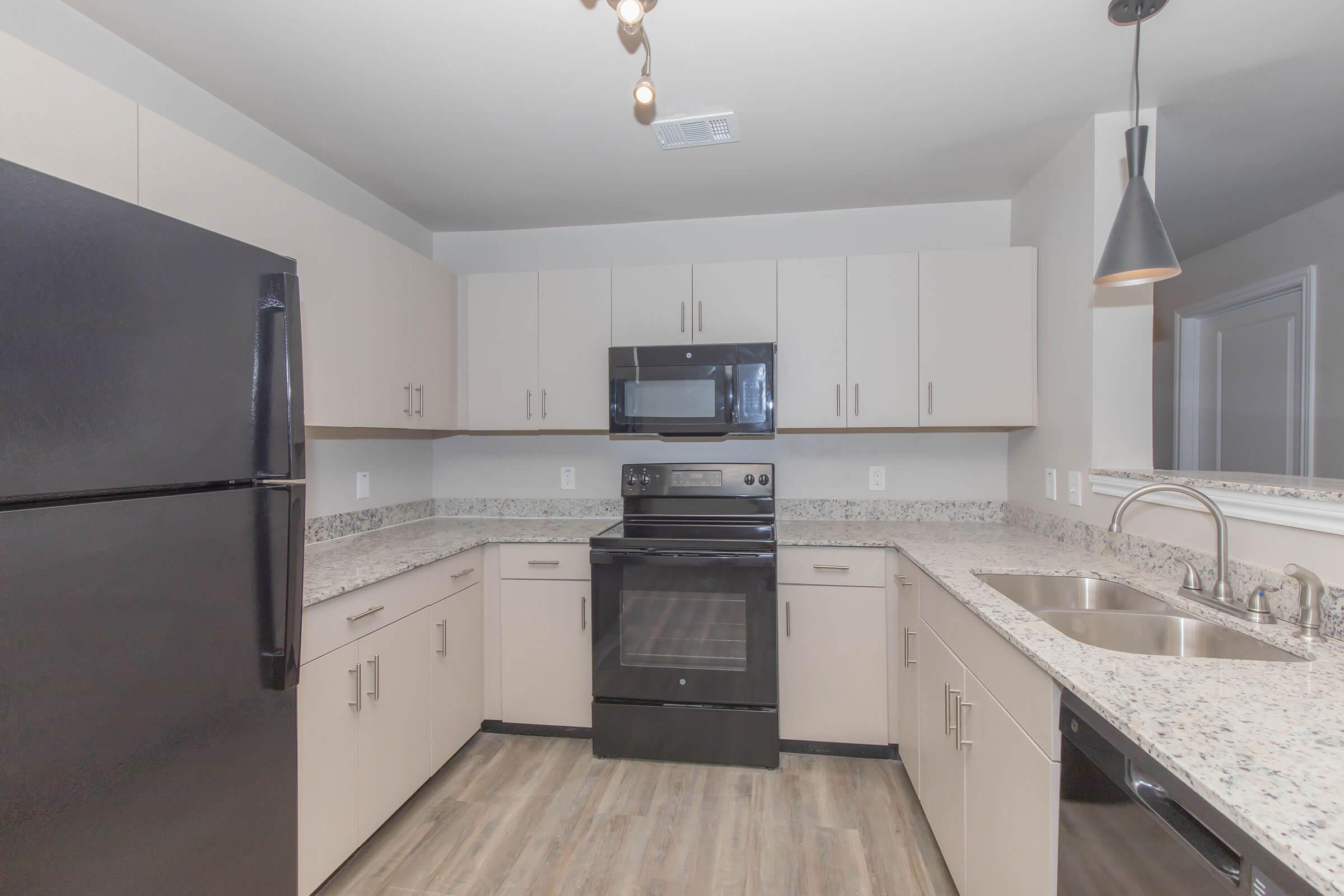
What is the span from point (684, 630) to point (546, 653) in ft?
2.05

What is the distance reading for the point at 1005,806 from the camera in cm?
125

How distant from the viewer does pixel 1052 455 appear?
90.4 inches

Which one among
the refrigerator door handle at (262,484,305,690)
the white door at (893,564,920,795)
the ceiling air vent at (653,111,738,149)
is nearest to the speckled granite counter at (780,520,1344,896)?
the white door at (893,564,920,795)

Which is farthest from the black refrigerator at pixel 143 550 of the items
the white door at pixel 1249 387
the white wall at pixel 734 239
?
the white door at pixel 1249 387

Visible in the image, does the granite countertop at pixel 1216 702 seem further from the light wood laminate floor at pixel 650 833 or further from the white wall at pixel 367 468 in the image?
the light wood laminate floor at pixel 650 833

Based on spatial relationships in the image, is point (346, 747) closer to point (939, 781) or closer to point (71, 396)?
point (71, 396)

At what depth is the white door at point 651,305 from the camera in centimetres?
260

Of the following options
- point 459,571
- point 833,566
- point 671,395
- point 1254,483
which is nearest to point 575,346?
→ point 671,395

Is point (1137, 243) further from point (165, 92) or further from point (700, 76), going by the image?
point (165, 92)

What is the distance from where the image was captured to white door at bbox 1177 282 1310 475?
2.85 meters

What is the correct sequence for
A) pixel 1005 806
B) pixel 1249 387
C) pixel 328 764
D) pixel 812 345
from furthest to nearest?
pixel 1249 387
pixel 812 345
pixel 328 764
pixel 1005 806

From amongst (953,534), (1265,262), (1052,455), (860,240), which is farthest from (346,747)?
(1265,262)

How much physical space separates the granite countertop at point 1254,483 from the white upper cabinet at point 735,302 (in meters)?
1.37

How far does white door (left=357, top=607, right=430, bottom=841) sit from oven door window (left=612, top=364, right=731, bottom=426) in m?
1.13
